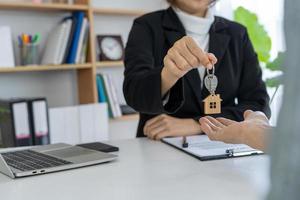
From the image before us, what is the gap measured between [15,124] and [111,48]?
0.76 m

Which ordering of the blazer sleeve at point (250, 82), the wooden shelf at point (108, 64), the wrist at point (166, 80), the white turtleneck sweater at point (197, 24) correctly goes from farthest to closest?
1. the wooden shelf at point (108, 64)
2. the blazer sleeve at point (250, 82)
3. the white turtleneck sweater at point (197, 24)
4. the wrist at point (166, 80)

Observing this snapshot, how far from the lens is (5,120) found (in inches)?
75.6

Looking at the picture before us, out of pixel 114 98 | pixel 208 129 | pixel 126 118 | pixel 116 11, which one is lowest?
pixel 126 118

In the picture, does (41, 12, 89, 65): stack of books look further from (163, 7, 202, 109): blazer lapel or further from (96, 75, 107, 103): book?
(163, 7, 202, 109): blazer lapel

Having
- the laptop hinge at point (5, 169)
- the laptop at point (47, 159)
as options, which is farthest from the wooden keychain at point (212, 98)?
the laptop hinge at point (5, 169)

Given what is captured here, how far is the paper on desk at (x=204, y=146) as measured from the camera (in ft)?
2.79

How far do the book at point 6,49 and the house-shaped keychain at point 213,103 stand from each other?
1.41 metres

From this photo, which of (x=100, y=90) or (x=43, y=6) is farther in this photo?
(x=100, y=90)

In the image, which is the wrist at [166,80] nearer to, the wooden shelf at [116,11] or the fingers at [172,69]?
the fingers at [172,69]

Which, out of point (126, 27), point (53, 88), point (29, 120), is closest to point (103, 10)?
point (126, 27)

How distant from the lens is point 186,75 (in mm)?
961

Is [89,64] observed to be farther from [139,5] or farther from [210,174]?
[210,174]

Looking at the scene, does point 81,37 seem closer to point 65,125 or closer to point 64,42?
point 64,42

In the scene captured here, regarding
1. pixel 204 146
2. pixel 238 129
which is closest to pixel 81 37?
pixel 204 146
